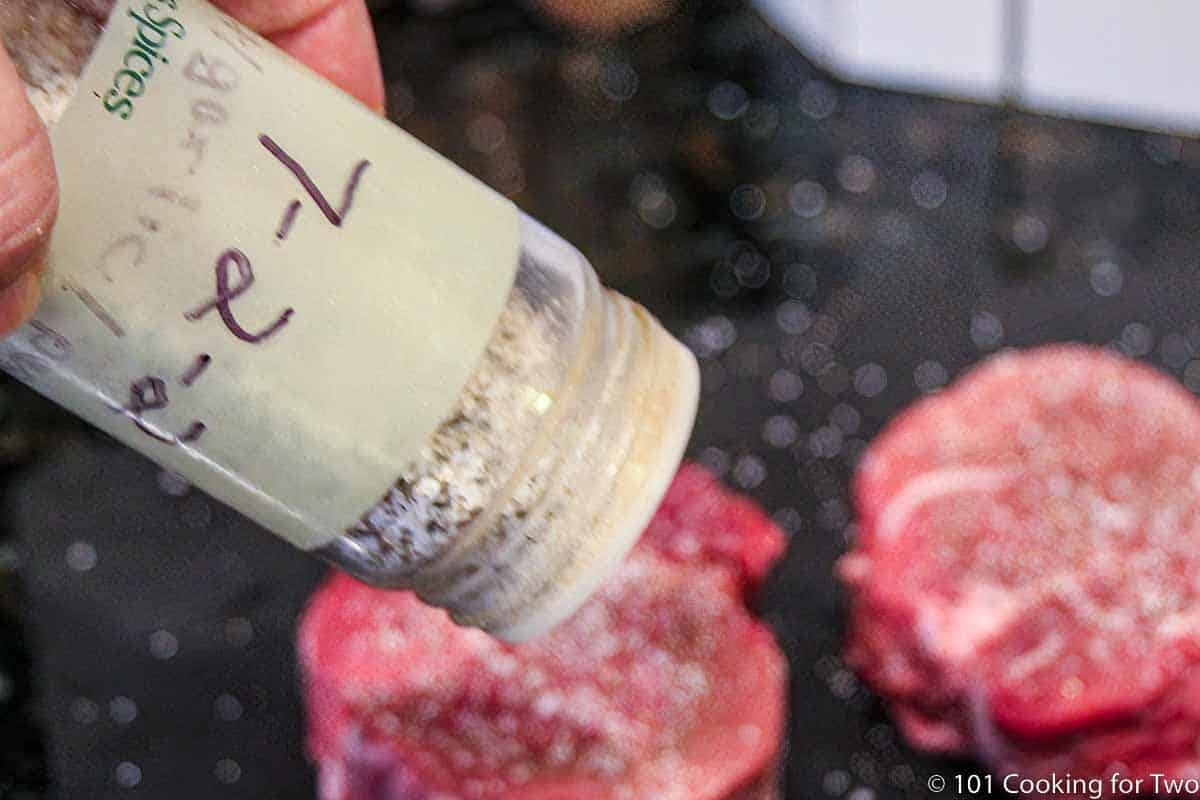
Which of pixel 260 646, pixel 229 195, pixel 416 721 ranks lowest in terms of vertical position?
pixel 260 646

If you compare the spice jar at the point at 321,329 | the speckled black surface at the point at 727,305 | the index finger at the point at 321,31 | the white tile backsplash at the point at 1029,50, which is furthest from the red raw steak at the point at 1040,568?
the index finger at the point at 321,31

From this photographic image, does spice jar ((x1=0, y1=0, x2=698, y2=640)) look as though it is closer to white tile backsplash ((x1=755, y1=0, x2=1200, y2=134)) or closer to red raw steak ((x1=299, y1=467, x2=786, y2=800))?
red raw steak ((x1=299, y1=467, x2=786, y2=800))

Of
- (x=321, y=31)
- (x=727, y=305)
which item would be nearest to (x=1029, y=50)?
(x=727, y=305)

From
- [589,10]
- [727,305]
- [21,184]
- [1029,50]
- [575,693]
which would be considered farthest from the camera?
[589,10]

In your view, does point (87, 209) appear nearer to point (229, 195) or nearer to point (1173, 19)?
point (229, 195)

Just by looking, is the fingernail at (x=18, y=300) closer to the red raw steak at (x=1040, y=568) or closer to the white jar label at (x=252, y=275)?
the white jar label at (x=252, y=275)

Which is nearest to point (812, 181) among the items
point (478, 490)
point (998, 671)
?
point (998, 671)

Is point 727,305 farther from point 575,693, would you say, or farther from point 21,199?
point 21,199
